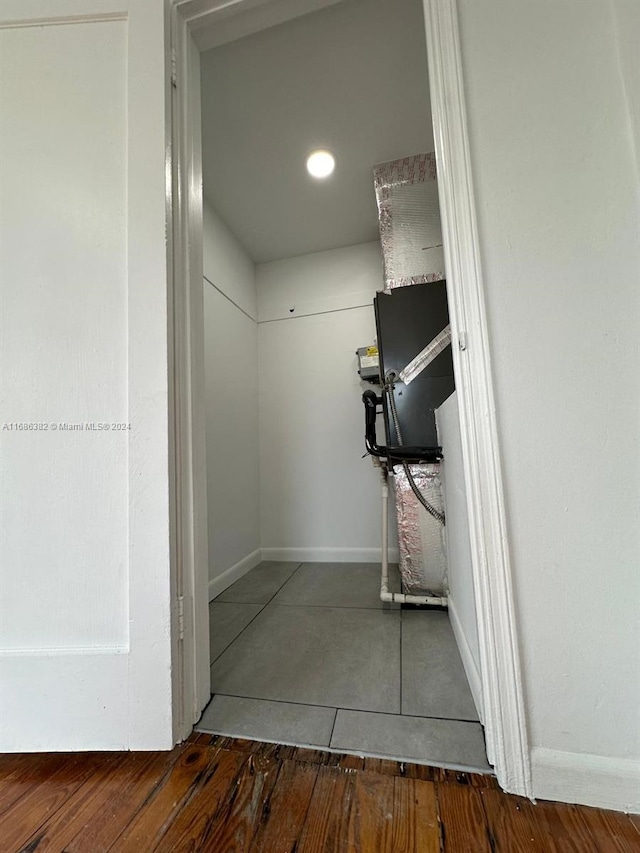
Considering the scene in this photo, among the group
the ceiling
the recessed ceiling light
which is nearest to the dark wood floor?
the ceiling

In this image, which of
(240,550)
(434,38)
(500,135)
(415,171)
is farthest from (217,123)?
(240,550)

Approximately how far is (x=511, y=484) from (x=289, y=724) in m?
0.92

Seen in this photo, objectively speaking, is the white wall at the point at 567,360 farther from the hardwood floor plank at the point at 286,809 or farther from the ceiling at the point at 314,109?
the ceiling at the point at 314,109

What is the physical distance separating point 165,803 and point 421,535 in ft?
4.43

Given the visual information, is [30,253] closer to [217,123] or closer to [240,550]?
[217,123]

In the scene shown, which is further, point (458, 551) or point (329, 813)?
point (458, 551)

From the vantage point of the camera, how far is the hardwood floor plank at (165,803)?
0.65m

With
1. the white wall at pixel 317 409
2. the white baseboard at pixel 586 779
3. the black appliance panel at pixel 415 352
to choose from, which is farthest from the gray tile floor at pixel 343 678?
the black appliance panel at pixel 415 352

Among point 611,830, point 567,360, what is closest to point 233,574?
point 611,830

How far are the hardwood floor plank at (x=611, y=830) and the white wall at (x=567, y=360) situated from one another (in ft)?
0.07

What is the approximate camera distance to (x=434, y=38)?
2.91 ft

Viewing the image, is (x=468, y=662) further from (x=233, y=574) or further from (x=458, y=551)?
(x=233, y=574)

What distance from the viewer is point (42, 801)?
75 cm

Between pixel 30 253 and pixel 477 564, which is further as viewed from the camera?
pixel 30 253
